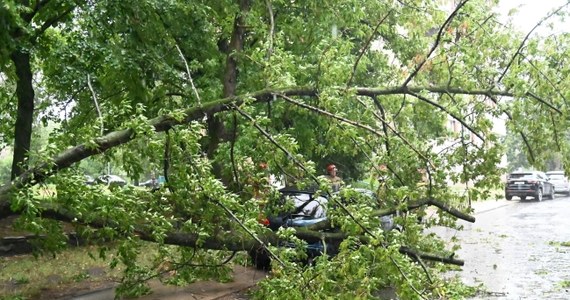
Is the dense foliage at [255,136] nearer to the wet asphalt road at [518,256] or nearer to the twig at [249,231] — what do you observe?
the twig at [249,231]

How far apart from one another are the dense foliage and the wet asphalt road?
9.69 ft

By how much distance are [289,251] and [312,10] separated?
666cm

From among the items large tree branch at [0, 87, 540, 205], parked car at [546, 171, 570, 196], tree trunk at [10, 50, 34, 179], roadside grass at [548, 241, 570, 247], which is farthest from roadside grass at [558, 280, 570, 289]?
parked car at [546, 171, 570, 196]

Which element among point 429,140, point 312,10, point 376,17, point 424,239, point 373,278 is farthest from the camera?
point 376,17

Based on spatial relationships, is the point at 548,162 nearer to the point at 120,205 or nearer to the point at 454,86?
the point at 454,86

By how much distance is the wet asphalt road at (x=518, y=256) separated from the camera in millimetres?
9070

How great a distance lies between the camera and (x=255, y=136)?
5.73 meters

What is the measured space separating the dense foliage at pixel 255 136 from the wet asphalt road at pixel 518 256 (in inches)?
116

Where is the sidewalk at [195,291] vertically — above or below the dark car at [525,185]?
below

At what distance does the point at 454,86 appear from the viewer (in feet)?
22.6

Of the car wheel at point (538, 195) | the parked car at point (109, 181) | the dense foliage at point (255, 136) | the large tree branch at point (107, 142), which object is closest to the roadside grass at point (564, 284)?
the dense foliage at point (255, 136)

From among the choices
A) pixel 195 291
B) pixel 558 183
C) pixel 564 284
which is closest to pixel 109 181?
pixel 195 291

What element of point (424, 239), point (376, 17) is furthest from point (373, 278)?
point (376, 17)

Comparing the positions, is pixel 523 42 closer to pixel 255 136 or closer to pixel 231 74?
pixel 255 136
